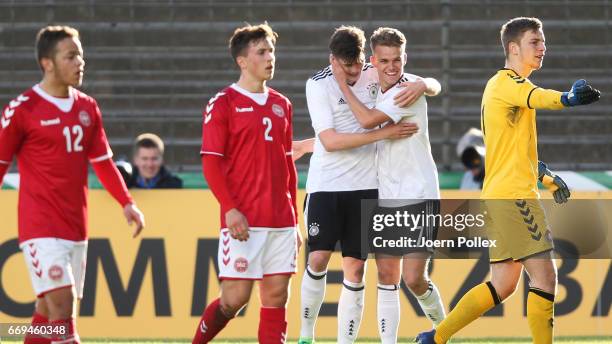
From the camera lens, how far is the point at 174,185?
37.4 ft

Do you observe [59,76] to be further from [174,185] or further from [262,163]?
[174,185]

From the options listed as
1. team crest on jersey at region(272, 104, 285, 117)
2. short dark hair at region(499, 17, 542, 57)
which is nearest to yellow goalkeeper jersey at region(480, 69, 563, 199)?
short dark hair at region(499, 17, 542, 57)

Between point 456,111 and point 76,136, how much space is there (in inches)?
247

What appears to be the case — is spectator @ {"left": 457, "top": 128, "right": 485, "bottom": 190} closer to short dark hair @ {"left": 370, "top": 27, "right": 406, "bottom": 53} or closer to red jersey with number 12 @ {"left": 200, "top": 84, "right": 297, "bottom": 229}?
short dark hair @ {"left": 370, "top": 27, "right": 406, "bottom": 53}

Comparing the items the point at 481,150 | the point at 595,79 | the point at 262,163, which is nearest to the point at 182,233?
the point at 481,150

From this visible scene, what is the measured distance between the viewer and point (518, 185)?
8406 millimetres

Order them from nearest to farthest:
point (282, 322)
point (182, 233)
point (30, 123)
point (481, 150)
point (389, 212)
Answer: point (30, 123)
point (282, 322)
point (389, 212)
point (182, 233)
point (481, 150)

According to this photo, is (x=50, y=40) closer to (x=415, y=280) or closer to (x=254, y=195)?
(x=254, y=195)

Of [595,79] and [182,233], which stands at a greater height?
[595,79]

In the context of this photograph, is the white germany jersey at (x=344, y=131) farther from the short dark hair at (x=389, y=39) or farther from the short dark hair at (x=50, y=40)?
the short dark hair at (x=50, y=40)

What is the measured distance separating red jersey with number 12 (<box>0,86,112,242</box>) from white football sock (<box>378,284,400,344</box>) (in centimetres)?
210

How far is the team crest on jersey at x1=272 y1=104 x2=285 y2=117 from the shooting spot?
8047 mm

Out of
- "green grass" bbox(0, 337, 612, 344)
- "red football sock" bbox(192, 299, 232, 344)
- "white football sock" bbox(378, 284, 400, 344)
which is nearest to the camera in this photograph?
"red football sock" bbox(192, 299, 232, 344)

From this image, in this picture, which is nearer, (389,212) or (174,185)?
(389,212)
